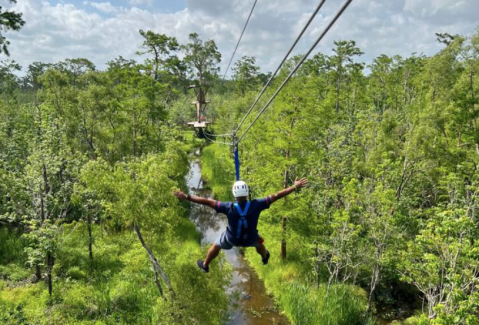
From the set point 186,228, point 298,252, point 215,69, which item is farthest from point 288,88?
point 215,69

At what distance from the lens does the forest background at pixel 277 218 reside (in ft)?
35.9

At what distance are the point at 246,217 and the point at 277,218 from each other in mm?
11181

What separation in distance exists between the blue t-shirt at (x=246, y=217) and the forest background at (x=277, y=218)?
14.9ft

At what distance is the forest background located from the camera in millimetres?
10945

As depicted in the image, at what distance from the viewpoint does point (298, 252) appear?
18.4 m

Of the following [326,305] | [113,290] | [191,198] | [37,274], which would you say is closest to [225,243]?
[191,198]

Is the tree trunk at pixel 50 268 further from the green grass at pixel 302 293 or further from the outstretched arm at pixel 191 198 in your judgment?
the green grass at pixel 302 293

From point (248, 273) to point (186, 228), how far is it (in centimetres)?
583

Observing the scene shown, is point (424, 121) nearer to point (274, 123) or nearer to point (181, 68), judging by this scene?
point (274, 123)

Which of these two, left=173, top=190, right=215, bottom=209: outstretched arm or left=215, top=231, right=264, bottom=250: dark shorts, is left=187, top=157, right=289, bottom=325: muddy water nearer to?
left=215, top=231, right=264, bottom=250: dark shorts

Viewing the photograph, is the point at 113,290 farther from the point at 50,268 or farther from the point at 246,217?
the point at 246,217

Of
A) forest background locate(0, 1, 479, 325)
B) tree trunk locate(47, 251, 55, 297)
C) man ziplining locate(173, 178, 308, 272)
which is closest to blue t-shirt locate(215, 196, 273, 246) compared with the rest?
man ziplining locate(173, 178, 308, 272)

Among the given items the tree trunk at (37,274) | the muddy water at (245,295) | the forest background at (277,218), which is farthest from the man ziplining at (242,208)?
the tree trunk at (37,274)

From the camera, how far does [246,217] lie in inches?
268
